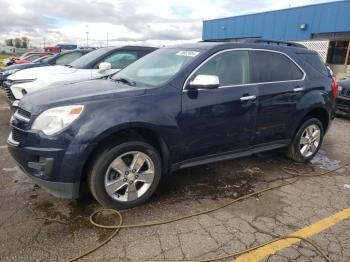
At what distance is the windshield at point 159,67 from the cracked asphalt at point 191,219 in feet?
4.38

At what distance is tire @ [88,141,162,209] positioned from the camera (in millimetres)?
3268

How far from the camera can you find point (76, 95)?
340 cm

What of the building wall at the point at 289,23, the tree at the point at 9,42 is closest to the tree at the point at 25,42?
the tree at the point at 9,42

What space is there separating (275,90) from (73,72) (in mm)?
4378

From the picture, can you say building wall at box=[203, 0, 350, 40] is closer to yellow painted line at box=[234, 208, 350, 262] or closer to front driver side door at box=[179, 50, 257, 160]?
front driver side door at box=[179, 50, 257, 160]

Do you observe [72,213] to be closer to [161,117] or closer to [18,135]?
[18,135]

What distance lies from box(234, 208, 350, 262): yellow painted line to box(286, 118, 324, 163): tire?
1.53m

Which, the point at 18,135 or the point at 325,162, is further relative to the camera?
the point at 325,162

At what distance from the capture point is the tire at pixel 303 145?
501 cm

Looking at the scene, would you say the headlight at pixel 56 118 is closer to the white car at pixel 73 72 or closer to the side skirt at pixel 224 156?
the side skirt at pixel 224 156

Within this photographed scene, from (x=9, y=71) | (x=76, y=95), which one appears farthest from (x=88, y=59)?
(x=76, y=95)

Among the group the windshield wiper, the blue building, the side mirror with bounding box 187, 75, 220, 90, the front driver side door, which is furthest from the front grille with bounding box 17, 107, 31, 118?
the blue building

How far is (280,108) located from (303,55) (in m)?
1.05

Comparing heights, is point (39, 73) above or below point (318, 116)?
above
